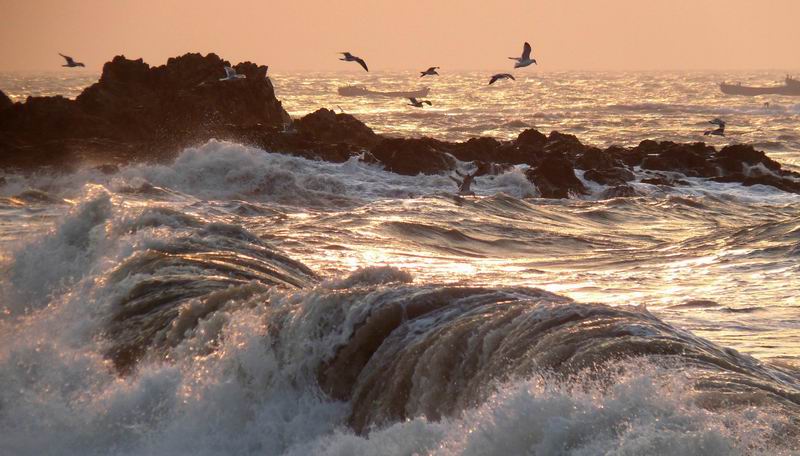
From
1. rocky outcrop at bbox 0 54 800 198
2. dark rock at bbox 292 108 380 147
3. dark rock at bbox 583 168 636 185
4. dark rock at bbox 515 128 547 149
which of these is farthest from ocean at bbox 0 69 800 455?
dark rock at bbox 292 108 380 147

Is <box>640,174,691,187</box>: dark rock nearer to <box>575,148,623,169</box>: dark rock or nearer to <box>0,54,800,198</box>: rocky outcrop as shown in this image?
<box>0,54,800,198</box>: rocky outcrop

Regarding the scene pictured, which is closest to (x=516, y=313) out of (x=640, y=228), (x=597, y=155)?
(x=640, y=228)

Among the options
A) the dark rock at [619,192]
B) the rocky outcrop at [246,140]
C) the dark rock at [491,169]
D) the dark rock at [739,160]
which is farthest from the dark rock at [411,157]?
the dark rock at [739,160]

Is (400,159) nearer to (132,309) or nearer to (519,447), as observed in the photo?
(132,309)

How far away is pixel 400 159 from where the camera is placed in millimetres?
29625

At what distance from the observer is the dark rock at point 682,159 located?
105 ft

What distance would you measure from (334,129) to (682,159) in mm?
11094

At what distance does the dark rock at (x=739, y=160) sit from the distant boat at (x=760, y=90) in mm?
82265

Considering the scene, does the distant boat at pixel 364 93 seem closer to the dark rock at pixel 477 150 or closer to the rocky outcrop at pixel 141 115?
the rocky outcrop at pixel 141 115

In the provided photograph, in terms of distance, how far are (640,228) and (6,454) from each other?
55.5ft

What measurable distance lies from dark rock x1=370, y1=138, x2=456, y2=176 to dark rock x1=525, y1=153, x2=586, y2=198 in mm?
2483

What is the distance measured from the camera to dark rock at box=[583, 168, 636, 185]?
29.2 metres

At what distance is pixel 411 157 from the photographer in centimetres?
2989

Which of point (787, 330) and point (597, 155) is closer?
point (787, 330)
